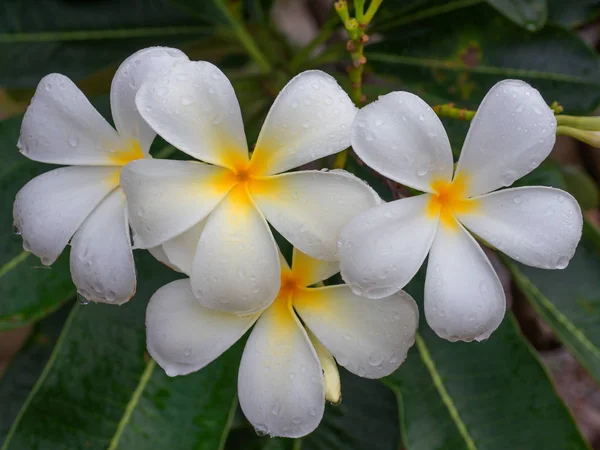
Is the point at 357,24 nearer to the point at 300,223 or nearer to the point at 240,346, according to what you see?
the point at 300,223

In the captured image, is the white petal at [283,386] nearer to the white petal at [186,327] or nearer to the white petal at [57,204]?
the white petal at [186,327]

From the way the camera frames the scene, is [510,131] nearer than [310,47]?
Yes

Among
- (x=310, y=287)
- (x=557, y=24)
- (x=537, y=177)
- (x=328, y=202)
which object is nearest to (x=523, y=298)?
(x=537, y=177)

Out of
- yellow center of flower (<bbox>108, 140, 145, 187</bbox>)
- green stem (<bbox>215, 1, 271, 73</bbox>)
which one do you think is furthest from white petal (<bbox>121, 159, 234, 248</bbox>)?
green stem (<bbox>215, 1, 271, 73</bbox>)

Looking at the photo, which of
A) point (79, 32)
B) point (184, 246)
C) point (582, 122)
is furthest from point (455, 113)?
point (79, 32)

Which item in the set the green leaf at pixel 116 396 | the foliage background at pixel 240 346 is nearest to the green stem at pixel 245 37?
the foliage background at pixel 240 346

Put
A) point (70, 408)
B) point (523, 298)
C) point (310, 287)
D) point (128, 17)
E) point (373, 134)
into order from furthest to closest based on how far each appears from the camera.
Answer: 1. point (523, 298)
2. point (128, 17)
3. point (70, 408)
4. point (310, 287)
5. point (373, 134)

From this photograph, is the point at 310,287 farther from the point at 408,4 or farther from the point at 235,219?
the point at 408,4
